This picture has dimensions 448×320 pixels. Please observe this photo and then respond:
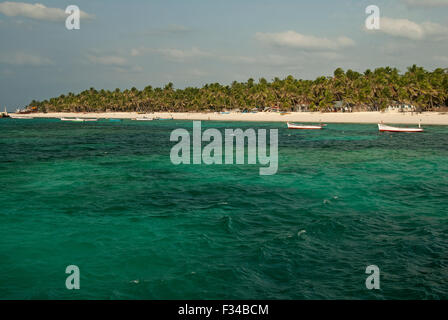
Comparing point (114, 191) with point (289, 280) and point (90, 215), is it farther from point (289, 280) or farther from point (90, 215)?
point (289, 280)

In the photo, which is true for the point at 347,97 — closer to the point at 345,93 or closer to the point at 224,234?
the point at 345,93

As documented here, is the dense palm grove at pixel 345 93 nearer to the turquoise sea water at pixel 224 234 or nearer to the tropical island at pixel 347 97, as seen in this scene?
the tropical island at pixel 347 97

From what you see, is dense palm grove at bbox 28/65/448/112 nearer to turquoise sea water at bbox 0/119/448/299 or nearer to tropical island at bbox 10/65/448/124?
tropical island at bbox 10/65/448/124

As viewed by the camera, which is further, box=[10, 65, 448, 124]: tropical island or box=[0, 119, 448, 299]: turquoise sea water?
box=[10, 65, 448, 124]: tropical island

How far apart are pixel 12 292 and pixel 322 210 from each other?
14.8 m

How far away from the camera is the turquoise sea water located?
11961mm

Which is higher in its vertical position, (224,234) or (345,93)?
(345,93)

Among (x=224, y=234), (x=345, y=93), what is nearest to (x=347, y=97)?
(x=345, y=93)

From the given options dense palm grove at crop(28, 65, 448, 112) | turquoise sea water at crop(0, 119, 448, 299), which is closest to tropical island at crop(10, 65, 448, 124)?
dense palm grove at crop(28, 65, 448, 112)

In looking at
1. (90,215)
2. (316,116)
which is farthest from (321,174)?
(316,116)

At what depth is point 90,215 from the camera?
19.6 meters

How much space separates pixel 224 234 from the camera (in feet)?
54.7

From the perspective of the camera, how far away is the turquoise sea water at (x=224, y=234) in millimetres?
11961

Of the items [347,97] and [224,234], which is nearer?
[224,234]
